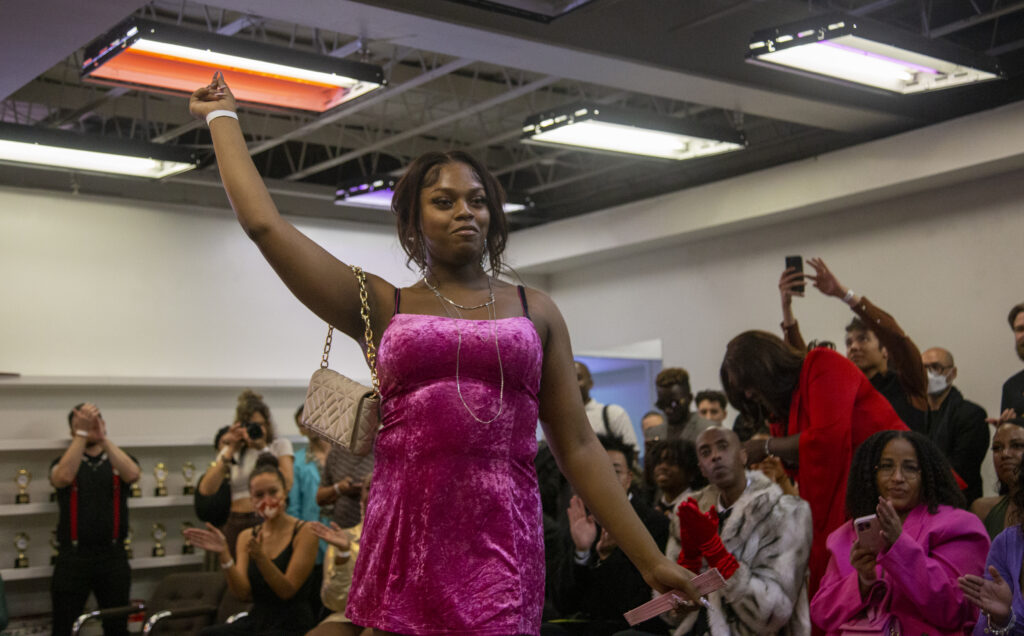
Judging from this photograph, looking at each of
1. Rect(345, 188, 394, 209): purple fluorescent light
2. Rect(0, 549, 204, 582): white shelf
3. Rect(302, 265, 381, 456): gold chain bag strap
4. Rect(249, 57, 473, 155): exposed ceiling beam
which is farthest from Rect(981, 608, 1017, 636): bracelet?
Rect(0, 549, 204, 582): white shelf

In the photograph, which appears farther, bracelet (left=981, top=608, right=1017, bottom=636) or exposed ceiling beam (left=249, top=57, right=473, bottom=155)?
exposed ceiling beam (left=249, top=57, right=473, bottom=155)

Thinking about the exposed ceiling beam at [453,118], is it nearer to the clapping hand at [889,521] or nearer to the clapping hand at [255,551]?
the clapping hand at [255,551]

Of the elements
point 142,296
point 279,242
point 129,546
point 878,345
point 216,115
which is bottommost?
point 129,546

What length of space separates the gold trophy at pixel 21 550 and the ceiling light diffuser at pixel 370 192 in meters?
3.16

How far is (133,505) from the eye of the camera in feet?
26.6

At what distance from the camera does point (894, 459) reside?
11.4 feet

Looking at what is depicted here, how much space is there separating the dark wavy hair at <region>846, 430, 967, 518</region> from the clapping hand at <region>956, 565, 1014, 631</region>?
1.21 feet

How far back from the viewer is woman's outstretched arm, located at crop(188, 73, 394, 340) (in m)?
1.67

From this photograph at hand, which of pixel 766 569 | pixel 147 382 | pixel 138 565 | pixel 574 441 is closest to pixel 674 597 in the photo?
pixel 574 441

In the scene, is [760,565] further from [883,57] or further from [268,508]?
[883,57]

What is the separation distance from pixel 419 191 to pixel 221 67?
13.0 feet

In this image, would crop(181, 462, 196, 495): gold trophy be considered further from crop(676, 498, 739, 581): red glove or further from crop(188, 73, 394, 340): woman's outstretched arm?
crop(188, 73, 394, 340): woman's outstretched arm

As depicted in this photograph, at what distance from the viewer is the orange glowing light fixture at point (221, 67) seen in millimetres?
5004

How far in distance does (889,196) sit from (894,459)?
4.53 meters
